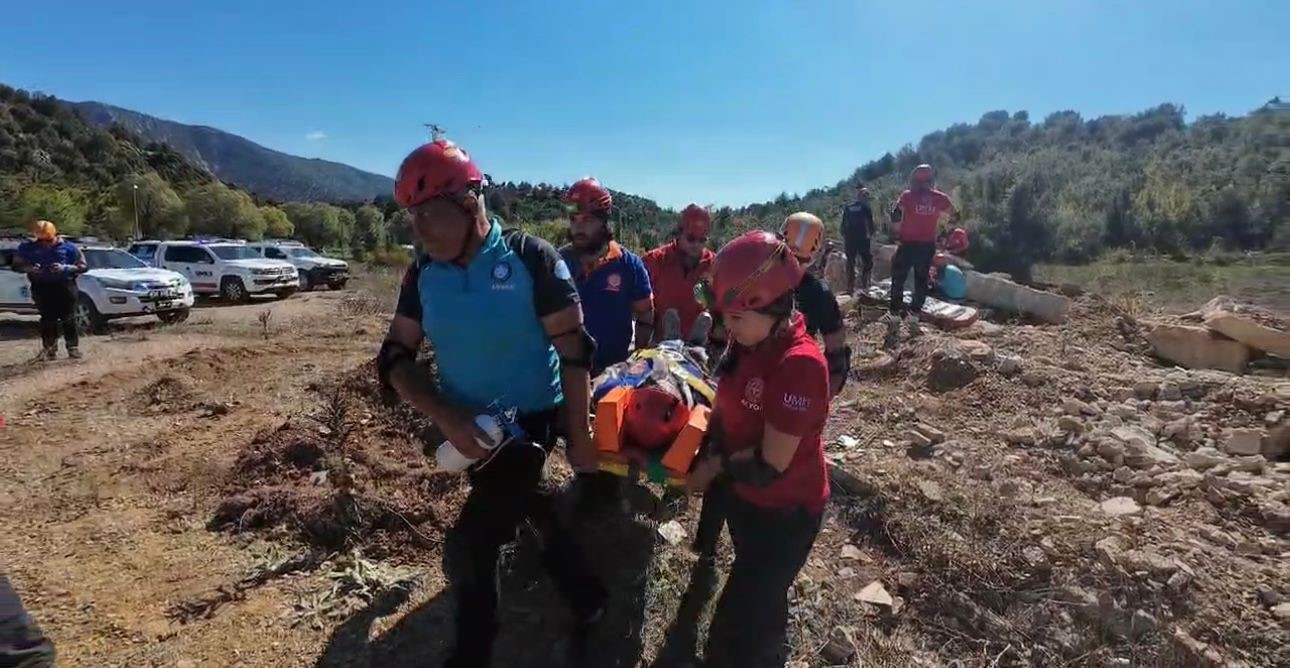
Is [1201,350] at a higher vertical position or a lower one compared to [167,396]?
higher

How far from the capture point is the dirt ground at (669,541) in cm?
276

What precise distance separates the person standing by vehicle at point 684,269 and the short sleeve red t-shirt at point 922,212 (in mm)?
4165

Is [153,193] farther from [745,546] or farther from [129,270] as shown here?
[745,546]

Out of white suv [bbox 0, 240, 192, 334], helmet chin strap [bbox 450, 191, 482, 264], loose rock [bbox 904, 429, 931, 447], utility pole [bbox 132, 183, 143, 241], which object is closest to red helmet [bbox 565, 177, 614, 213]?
helmet chin strap [bbox 450, 191, 482, 264]

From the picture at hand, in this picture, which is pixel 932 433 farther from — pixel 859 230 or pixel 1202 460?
pixel 859 230

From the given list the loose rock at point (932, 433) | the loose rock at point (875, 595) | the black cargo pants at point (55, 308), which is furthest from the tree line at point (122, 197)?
the loose rock at point (875, 595)

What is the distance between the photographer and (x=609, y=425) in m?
2.35

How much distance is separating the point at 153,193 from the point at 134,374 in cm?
4045

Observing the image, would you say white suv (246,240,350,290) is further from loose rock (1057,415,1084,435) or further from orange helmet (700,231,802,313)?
orange helmet (700,231,802,313)

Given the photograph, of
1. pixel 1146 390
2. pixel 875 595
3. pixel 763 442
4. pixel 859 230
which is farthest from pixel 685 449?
pixel 859 230

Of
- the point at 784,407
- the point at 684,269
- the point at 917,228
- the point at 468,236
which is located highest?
the point at 917,228

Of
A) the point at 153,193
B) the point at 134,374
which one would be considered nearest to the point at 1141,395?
the point at 134,374

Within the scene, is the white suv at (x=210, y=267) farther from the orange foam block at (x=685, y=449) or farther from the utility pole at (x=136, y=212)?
the utility pole at (x=136, y=212)

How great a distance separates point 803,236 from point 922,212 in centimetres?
478
